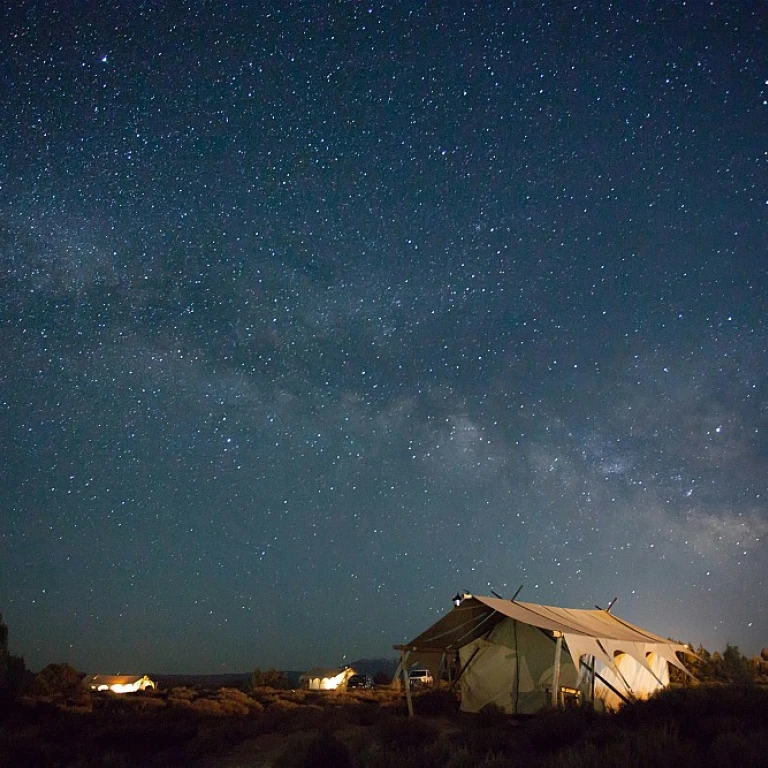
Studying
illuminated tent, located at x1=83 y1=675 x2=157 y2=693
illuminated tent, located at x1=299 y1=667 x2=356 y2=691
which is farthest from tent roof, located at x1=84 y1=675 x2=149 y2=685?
illuminated tent, located at x1=299 y1=667 x2=356 y2=691

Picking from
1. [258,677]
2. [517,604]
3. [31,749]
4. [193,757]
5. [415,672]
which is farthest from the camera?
[415,672]

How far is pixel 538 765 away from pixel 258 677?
43.5 metres

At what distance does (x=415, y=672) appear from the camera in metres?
50.5

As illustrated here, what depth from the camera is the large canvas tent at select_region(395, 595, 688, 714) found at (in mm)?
15867

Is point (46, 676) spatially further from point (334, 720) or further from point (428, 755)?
point (428, 755)

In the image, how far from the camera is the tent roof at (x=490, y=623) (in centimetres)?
1576

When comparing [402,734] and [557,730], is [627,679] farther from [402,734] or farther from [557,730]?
[402,734]

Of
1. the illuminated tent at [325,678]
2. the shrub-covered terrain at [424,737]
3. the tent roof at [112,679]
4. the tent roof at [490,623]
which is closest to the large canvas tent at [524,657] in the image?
the tent roof at [490,623]

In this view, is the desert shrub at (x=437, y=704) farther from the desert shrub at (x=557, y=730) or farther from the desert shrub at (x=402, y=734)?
the desert shrub at (x=557, y=730)

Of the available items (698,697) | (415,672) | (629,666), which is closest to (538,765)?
(698,697)

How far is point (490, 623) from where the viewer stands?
18.2 m

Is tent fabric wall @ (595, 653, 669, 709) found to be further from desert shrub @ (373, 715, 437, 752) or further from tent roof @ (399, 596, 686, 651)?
desert shrub @ (373, 715, 437, 752)

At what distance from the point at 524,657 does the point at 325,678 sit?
42.4 metres

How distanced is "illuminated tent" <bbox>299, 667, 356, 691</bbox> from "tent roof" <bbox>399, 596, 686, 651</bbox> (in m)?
38.8
